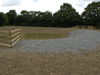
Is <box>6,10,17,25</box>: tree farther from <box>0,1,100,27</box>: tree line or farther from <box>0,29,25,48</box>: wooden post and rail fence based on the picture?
<box>0,29,25,48</box>: wooden post and rail fence

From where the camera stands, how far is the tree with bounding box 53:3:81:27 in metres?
39.1

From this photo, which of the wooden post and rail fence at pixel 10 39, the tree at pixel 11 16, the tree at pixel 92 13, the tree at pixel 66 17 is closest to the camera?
the wooden post and rail fence at pixel 10 39

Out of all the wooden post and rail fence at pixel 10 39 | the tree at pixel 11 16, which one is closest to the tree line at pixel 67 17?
the tree at pixel 11 16

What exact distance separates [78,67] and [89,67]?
0.52 metres

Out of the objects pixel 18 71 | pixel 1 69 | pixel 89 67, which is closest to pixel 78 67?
pixel 89 67

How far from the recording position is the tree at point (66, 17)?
39062 mm

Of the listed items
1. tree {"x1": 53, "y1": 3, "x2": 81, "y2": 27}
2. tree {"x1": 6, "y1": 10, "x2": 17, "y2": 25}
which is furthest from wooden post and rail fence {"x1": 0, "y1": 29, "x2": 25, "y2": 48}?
tree {"x1": 6, "y1": 10, "x2": 17, "y2": 25}

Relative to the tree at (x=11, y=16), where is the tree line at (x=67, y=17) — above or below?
below

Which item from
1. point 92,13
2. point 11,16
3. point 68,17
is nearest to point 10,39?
point 92,13

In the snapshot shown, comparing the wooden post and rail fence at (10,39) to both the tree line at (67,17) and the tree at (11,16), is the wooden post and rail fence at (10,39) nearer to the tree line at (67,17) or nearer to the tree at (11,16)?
the tree line at (67,17)

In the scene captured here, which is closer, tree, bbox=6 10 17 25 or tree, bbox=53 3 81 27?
tree, bbox=53 3 81 27

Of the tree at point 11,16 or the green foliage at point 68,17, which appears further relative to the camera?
the tree at point 11,16

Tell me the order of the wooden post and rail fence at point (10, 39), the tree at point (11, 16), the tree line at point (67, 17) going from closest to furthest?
the wooden post and rail fence at point (10, 39)
the tree line at point (67, 17)
the tree at point (11, 16)

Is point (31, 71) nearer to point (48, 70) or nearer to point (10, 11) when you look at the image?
point (48, 70)
